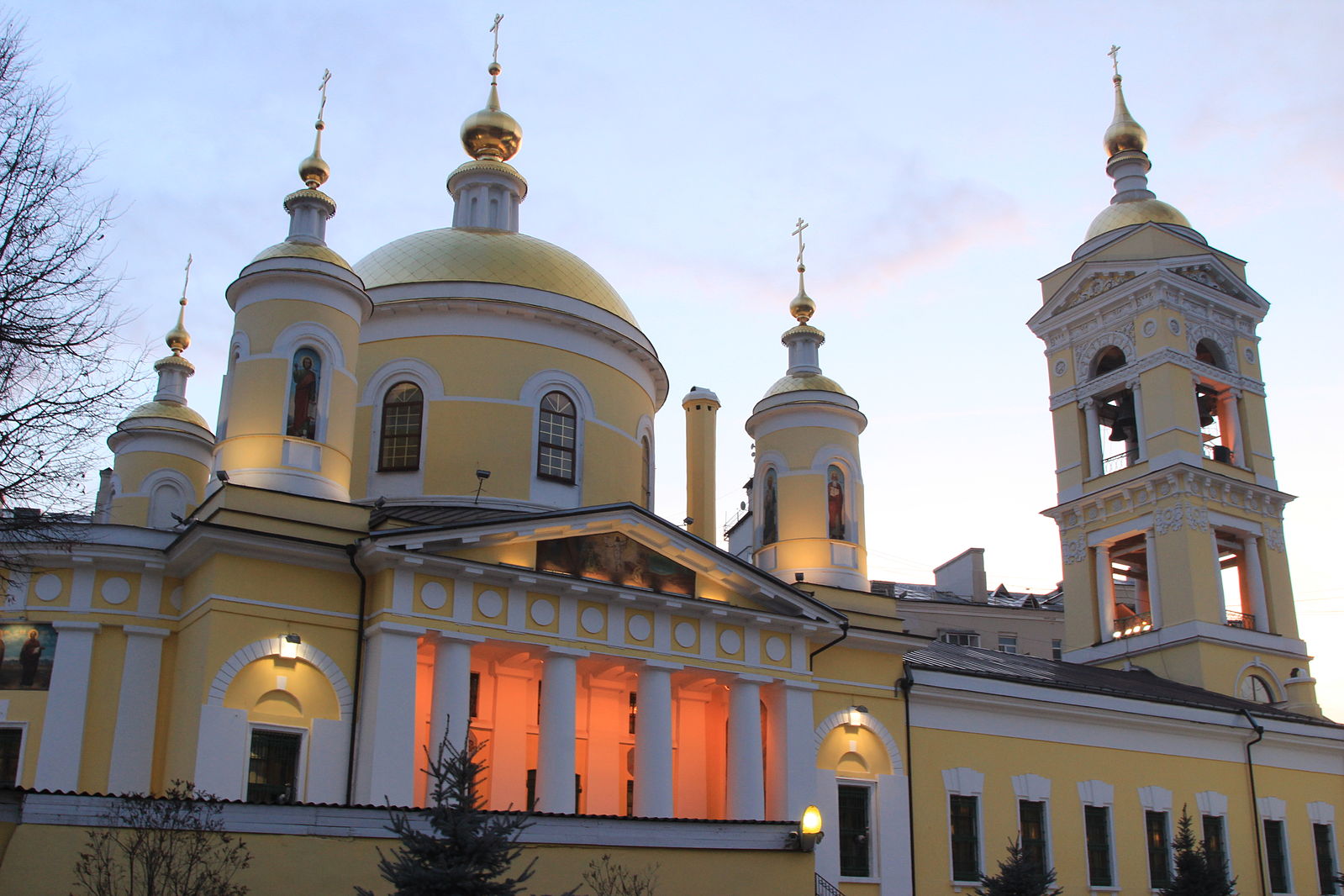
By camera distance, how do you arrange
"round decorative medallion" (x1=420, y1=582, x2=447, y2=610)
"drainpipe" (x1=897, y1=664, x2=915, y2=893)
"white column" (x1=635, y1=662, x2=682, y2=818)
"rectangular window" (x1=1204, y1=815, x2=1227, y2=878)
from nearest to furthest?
"round decorative medallion" (x1=420, y1=582, x2=447, y2=610), "white column" (x1=635, y1=662, x2=682, y2=818), "drainpipe" (x1=897, y1=664, x2=915, y2=893), "rectangular window" (x1=1204, y1=815, x2=1227, y2=878)

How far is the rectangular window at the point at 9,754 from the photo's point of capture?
19406 millimetres

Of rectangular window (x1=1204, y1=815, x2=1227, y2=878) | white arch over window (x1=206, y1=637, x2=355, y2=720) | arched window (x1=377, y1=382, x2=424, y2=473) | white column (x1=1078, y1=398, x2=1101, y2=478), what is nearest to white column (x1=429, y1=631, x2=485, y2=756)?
white arch over window (x1=206, y1=637, x2=355, y2=720)

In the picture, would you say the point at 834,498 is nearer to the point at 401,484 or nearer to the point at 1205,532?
the point at 401,484

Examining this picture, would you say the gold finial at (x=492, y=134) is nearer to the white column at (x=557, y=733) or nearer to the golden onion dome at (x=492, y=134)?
the golden onion dome at (x=492, y=134)

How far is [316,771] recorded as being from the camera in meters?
18.8

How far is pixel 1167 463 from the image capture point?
3547 cm

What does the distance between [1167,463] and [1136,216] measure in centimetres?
812

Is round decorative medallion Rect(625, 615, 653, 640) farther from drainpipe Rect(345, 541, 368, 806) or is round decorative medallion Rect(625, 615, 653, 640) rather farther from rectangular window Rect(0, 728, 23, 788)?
rectangular window Rect(0, 728, 23, 788)

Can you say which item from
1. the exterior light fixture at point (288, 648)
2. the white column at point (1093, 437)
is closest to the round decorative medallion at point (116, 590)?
the exterior light fixture at point (288, 648)

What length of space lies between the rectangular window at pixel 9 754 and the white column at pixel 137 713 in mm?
1386

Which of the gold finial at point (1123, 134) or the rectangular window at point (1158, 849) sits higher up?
the gold finial at point (1123, 134)

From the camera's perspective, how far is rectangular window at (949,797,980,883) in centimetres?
2517

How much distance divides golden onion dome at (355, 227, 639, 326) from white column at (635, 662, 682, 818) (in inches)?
335

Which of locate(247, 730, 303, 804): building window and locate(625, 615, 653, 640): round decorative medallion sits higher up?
locate(625, 615, 653, 640): round decorative medallion
